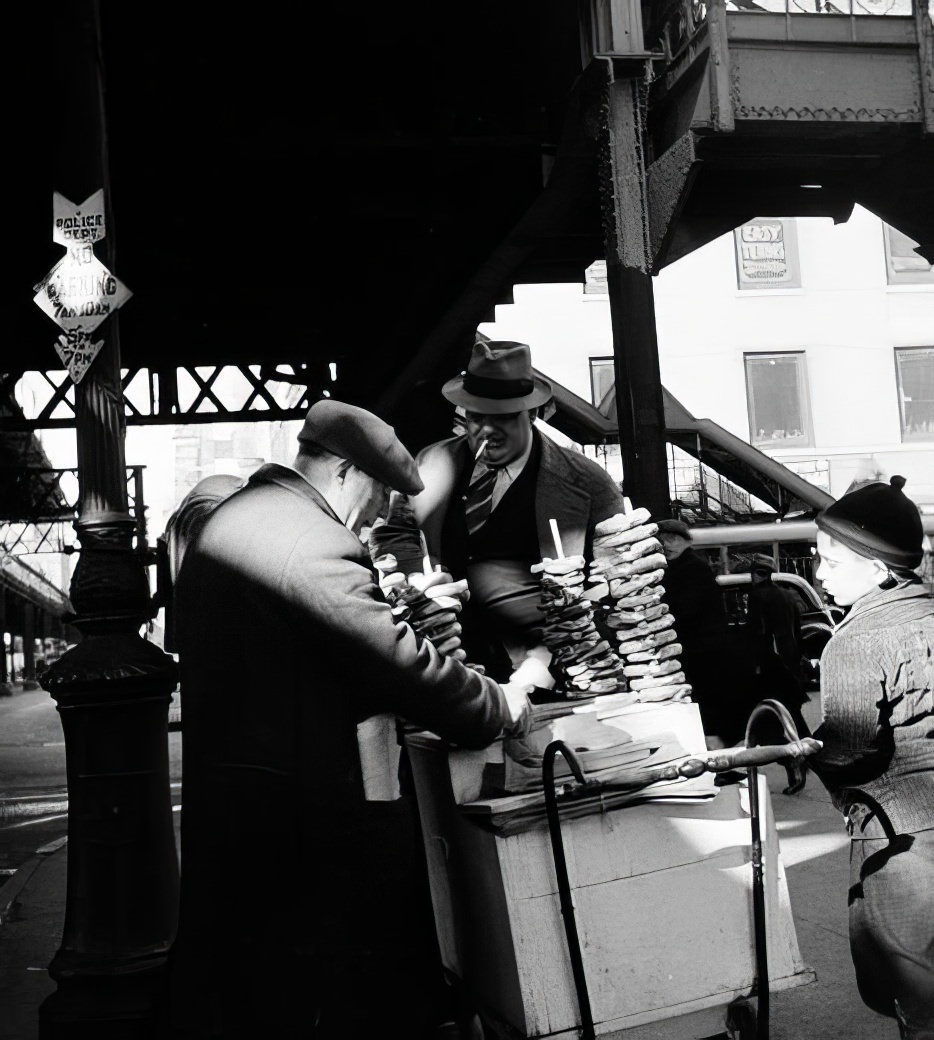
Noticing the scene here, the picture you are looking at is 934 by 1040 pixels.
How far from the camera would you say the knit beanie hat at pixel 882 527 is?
3236mm

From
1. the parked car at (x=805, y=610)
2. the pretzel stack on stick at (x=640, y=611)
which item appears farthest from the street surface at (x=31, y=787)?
the pretzel stack on stick at (x=640, y=611)

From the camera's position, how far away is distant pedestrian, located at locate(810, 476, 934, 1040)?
120 inches

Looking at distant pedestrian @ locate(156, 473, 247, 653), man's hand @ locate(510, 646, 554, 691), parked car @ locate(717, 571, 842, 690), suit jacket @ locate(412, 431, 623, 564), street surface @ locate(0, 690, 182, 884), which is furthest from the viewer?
parked car @ locate(717, 571, 842, 690)

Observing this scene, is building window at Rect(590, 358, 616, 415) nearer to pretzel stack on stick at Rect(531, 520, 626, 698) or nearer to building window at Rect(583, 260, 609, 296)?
building window at Rect(583, 260, 609, 296)

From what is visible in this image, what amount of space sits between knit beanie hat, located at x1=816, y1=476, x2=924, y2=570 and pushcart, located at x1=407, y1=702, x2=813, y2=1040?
624 mm

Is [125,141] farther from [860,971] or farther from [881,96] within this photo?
[860,971]

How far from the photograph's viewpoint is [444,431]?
11.2 m

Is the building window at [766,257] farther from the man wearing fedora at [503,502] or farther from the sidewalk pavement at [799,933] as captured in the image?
the man wearing fedora at [503,502]

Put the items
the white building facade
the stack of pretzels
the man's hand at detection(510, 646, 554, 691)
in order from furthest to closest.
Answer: the white building facade < the man's hand at detection(510, 646, 554, 691) < the stack of pretzels

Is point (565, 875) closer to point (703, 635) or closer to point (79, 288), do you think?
point (79, 288)

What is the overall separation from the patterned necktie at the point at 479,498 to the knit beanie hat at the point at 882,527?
1315 mm

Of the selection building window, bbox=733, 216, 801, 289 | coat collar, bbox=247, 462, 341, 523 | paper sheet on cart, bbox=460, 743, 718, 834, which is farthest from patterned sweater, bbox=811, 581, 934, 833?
building window, bbox=733, 216, 801, 289

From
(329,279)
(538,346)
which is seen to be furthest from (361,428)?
(538,346)

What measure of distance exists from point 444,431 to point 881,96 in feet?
15.6
